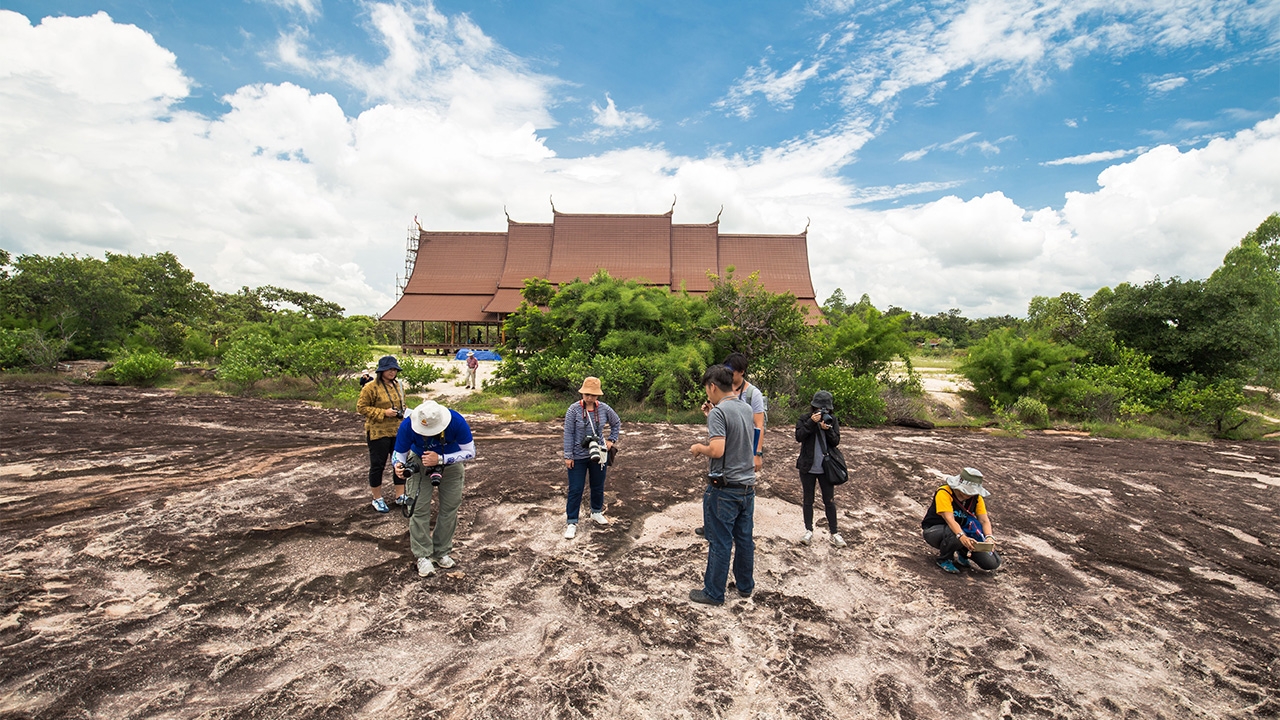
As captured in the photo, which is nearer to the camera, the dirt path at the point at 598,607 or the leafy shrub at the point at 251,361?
the dirt path at the point at 598,607

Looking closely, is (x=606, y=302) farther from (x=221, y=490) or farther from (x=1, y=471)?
(x=1, y=471)

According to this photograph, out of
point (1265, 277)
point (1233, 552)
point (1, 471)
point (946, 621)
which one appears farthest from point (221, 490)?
point (1265, 277)

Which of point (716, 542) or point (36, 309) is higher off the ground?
point (36, 309)

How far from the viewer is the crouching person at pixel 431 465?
155 inches

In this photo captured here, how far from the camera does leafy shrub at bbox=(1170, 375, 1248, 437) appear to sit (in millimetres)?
12625

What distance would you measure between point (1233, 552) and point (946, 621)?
3933 millimetres

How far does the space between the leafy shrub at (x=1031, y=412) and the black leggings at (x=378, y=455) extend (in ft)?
45.2

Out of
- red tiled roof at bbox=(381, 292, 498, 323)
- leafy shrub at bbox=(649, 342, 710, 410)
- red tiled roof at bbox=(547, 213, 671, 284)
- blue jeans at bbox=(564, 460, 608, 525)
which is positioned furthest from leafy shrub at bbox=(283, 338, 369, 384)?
red tiled roof at bbox=(547, 213, 671, 284)

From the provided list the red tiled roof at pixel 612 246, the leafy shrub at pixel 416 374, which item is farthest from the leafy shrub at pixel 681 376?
the red tiled roof at pixel 612 246

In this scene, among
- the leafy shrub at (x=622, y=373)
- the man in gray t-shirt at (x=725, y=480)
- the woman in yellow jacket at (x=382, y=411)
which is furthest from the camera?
the leafy shrub at (x=622, y=373)

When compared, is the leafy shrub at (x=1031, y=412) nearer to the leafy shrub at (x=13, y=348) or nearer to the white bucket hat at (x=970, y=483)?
the white bucket hat at (x=970, y=483)

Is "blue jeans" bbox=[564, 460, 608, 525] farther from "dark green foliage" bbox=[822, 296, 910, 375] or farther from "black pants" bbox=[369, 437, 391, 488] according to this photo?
"dark green foliage" bbox=[822, 296, 910, 375]

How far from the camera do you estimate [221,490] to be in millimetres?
6105

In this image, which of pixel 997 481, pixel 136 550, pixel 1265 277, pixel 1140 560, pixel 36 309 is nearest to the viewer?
pixel 136 550
